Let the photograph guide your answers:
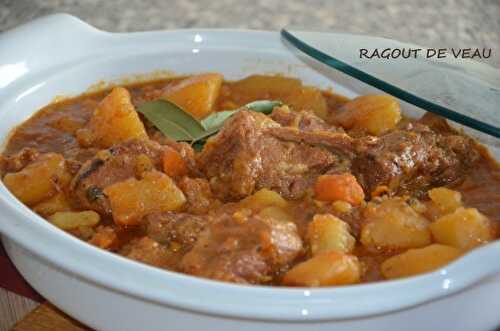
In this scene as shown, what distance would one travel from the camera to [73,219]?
9.08 ft

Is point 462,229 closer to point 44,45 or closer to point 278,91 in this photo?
point 278,91

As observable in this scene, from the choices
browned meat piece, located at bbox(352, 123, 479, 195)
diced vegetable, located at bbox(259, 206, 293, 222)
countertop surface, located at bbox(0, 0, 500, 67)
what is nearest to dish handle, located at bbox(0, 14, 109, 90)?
diced vegetable, located at bbox(259, 206, 293, 222)

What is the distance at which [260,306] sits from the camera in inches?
80.1

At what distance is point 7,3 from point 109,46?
4061mm

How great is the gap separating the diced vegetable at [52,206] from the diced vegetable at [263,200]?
24.7 inches

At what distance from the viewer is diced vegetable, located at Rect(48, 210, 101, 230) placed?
8.99 ft

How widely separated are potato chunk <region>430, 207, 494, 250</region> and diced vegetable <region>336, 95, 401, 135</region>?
0.87 metres

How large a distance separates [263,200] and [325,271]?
0.53 m

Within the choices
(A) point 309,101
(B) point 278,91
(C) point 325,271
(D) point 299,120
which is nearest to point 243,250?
(C) point 325,271

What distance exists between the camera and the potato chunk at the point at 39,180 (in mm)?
2898

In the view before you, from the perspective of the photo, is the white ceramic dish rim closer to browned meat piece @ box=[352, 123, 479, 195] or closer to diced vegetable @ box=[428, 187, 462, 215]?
diced vegetable @ box=[428, 187, 462, 215]

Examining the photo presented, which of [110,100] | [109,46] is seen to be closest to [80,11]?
[109,46]

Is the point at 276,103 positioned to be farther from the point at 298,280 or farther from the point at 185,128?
the point at 298,280

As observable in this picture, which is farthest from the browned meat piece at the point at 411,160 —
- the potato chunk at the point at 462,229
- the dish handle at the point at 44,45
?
the dish handle at the point at 44,45
